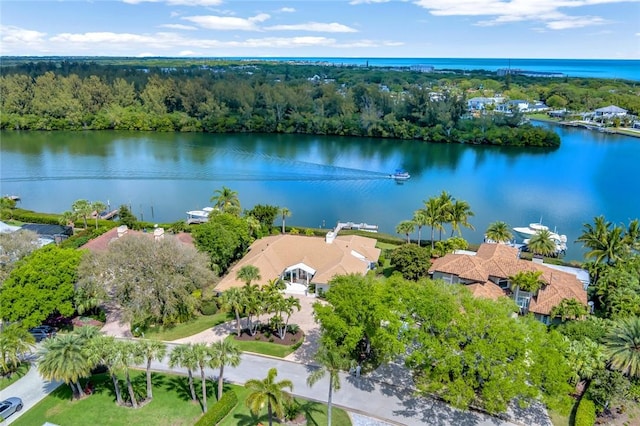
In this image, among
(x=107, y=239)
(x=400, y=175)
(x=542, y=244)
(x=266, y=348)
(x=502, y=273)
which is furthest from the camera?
(x=400, y=175)

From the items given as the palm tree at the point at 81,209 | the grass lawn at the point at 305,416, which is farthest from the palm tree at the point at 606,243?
the palm tree at the point at 81,209

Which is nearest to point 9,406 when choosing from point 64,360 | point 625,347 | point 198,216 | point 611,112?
point 64,360

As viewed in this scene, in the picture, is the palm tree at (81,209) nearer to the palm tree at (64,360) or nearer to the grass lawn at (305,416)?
the palm tree at (64,360)

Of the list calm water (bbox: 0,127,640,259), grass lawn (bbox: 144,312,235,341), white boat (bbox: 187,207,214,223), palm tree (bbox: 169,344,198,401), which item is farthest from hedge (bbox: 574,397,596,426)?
white boat (bbox: 187,207,214,223)

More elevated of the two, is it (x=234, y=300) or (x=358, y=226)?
(x=234, y=300)

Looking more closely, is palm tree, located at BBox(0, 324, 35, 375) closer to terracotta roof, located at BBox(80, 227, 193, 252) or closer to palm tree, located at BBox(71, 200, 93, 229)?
terracotta roof, located at BBox(80, 227, 193, 252)

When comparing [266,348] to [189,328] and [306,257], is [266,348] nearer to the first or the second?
[189,328]

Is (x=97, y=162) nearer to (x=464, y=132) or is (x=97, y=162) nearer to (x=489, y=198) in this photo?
(x=489, y=198)
